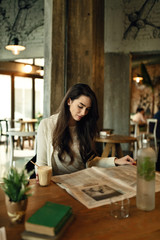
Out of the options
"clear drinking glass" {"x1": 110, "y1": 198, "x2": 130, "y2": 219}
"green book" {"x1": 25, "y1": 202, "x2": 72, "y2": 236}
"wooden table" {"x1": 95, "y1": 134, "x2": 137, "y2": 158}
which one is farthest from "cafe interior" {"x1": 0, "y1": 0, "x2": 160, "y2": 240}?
"green book" {"x1": 25, "y1": 202, "x2": 72, "y2": 236}

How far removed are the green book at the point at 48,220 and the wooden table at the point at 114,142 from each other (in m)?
2.74

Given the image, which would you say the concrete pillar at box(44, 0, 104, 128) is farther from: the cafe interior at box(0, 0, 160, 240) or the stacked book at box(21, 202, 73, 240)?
the stacked book at box(21, 202, 73, 240)

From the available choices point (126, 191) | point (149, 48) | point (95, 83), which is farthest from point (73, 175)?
point (149, 48)

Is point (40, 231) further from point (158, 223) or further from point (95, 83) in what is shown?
point (95, 83)

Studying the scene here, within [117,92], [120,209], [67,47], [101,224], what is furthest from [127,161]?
[117,92]

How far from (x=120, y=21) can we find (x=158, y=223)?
5626mm

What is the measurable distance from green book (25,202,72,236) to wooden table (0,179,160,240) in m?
0.05

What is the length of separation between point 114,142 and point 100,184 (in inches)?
91.8

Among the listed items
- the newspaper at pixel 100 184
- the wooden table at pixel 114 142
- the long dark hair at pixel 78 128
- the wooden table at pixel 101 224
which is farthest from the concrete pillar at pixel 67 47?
the wooden table at pixel 101 224

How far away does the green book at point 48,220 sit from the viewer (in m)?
0.72

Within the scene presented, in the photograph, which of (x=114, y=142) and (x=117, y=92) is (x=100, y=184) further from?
(x=117, y=92)

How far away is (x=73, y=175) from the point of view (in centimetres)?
137

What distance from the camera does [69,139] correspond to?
71.1 inches

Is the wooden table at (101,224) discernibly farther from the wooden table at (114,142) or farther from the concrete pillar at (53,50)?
the concrete pillar at (53,50)
